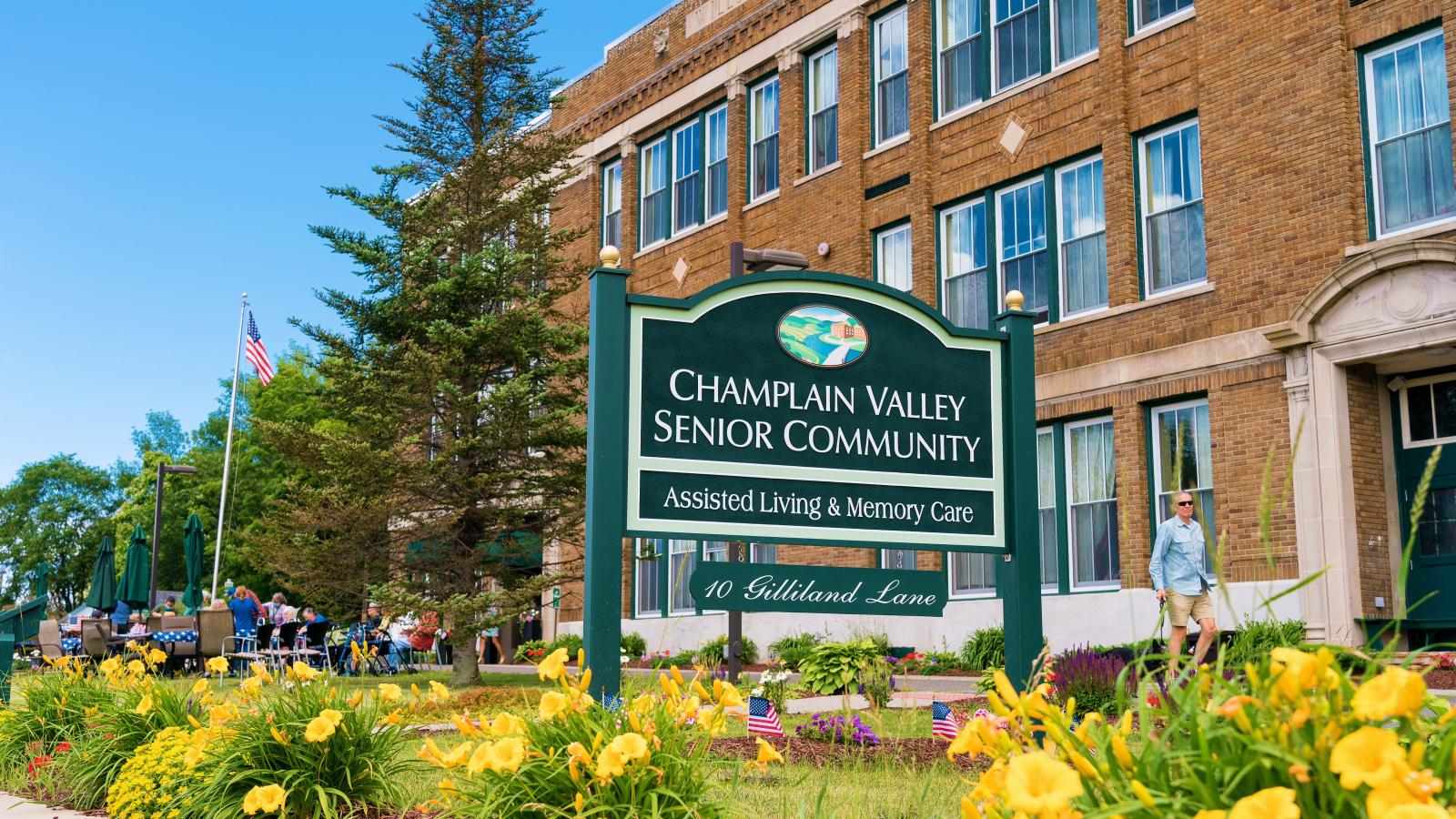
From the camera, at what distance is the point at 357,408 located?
2094 cm

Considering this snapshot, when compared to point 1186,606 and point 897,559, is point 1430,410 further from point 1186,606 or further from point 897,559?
point 897,559

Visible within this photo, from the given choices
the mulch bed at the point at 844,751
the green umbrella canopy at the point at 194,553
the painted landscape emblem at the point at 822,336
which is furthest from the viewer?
the green umbrella canopy at the point at 194,553

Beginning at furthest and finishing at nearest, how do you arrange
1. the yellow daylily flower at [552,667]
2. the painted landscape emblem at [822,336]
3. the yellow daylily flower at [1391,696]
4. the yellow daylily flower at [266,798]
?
1. the painted landscape emblem at [822,336]
2. the yellow daylily flower at [266,798]
3. the yellow daylily flower at [552,667]
4. the yellow daylily flower at [1391,696]

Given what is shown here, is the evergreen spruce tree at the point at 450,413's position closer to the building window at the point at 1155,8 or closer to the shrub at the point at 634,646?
the shrub at the point at 634,646

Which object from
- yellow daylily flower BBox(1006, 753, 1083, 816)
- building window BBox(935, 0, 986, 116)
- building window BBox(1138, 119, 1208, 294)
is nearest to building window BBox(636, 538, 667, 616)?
building window BBox(935, 0, 986, 116)

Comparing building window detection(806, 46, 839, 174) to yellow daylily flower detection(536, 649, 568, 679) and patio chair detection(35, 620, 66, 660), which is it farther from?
yellow daylily flower detection(536, 649, 568, 679)

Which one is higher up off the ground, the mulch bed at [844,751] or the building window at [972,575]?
the building window at [972,575]

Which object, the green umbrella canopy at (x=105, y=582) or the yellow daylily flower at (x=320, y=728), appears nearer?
the yellow daylily flower at (x=320, y=728)

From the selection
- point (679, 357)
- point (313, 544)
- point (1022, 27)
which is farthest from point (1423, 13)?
point (313, 544)

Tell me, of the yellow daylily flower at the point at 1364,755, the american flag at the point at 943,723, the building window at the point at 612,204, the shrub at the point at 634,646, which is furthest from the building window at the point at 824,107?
the yellow daylily flower at the point at 1364,755

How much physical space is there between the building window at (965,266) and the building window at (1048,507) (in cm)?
221

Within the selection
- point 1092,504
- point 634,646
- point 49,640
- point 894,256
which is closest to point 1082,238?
point 1092,504

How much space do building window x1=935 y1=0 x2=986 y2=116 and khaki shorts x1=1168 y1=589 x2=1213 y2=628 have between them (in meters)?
10.8

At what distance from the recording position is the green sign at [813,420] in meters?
7.29
